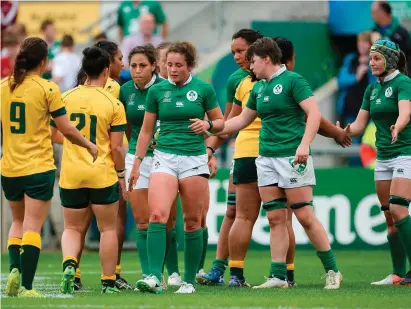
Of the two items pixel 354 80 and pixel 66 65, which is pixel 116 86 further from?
pixel 354 80

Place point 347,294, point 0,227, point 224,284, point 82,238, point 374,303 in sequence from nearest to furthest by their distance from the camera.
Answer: point 374,303 < point 347,294 < point 82,238 < point 224,284 < point 0,227

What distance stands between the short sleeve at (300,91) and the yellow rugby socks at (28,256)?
2825 millimetres

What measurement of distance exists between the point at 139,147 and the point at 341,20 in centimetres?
1226

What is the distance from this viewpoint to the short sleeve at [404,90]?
39.8ft

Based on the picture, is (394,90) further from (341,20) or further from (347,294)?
(341,20)

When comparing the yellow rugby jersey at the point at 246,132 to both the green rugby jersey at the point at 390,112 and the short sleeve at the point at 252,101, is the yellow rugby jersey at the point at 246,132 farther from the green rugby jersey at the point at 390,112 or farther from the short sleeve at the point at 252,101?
the green rugby jersey at the point at 390,112

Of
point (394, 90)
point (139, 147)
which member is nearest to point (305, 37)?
point (394, 90)

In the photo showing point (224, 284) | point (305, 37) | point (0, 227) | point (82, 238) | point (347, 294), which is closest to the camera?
point (347, 294)

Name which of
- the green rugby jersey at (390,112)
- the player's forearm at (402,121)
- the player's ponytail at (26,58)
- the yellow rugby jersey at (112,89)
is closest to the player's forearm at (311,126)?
the player's forearm at (402,121)

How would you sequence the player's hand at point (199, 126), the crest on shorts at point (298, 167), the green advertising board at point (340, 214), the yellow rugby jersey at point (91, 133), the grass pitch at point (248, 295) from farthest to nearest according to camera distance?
the green advertising board at point (340, 214) → the crest on shorts at point (298, 167) → the yellow rugby jersey at point (91, 133) → the player's hand at point (199, 126) → the grass pitch at point (248, 295)

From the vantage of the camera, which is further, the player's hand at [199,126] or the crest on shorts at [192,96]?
the crest on shorts at [192,96]

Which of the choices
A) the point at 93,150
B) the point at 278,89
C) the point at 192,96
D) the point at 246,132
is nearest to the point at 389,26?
the point at 246,132

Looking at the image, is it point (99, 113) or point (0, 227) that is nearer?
point (99, 113)

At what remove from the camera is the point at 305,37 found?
22.8 metres
